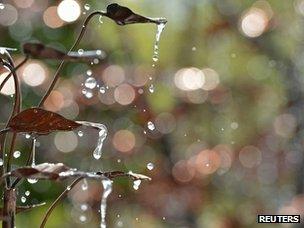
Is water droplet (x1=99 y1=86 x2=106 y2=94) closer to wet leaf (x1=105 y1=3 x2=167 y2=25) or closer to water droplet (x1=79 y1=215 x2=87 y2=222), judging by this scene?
water droplet (x1=79 y1=215 x2=87 y2=222)

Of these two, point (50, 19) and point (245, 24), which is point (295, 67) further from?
point (50, 19)

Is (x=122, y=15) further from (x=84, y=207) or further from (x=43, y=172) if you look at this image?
(x=84, y=207)

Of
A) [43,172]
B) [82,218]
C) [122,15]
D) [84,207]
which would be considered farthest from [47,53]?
[82,218]

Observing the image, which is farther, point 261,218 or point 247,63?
point 247,63

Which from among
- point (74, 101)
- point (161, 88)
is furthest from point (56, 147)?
point (161, 88)

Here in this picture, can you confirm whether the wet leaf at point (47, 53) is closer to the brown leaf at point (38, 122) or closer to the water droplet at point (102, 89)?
the brown leaf at point (38, 122)
